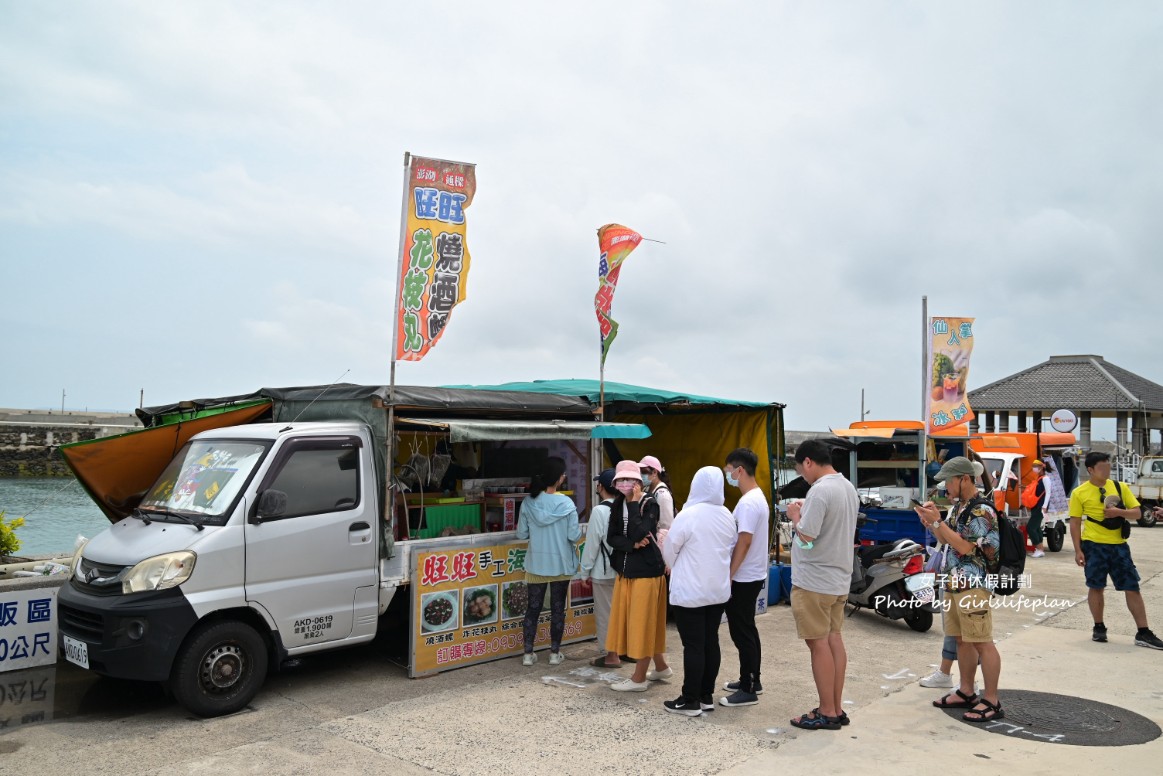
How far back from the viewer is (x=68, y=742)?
191 inches

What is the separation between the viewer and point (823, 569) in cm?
500

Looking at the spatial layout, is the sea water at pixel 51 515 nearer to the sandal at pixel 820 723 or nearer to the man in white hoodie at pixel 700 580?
the man in white hoodie at pixel 700 580

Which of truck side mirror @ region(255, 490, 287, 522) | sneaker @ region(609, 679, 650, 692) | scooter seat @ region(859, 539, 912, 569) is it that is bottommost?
sneaker @ region(609, 679, 650, 692)

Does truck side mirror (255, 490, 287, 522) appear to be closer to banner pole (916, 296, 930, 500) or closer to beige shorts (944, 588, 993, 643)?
beige shorts (944, 588, 993, 643)

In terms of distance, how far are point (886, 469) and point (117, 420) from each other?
43653 millimetres

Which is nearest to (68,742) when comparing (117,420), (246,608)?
(246,608)

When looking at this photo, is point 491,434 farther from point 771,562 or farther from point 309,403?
point 771,562

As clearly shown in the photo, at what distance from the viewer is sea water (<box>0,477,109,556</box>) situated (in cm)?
1341

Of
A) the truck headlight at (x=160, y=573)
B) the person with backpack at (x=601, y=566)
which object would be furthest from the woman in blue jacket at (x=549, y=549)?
the truck headlight at (x=160, y=573)

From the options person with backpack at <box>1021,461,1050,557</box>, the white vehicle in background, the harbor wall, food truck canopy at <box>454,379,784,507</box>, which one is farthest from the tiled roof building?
the harbor wall

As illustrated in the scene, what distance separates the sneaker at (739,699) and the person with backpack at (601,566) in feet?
3.75

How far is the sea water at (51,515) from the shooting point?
13414 mm

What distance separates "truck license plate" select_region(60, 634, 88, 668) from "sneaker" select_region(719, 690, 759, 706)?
4.17 m

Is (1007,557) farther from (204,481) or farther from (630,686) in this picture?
(204,481)
